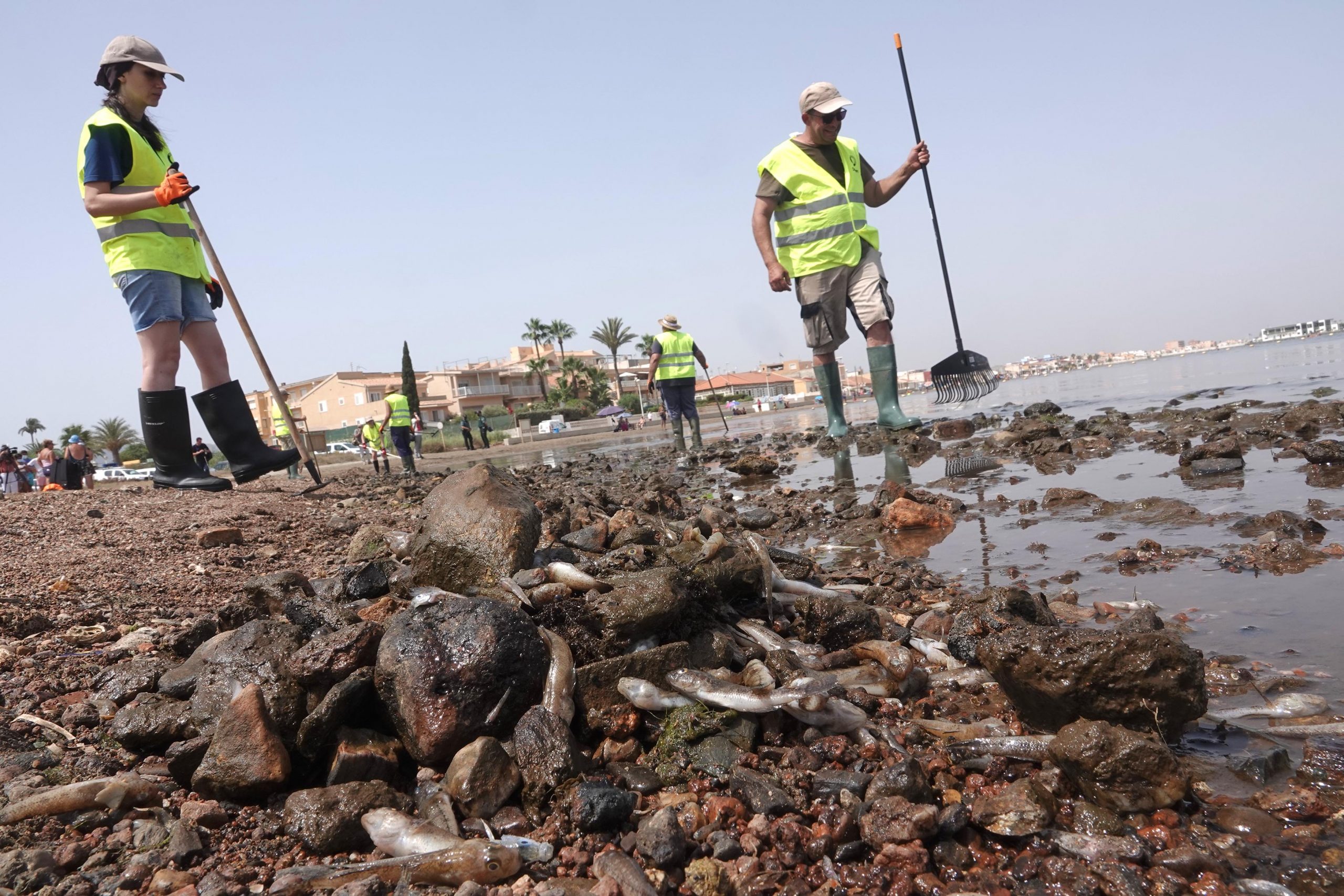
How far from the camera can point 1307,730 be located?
6.25ft

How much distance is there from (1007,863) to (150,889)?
1867 millimetres

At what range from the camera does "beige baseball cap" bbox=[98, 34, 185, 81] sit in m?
4.84

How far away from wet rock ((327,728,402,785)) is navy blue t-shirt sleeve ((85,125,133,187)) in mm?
4107

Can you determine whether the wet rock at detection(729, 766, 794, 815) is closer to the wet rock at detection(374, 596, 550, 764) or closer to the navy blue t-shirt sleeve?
the wet rock at detection(374, 596, 550, 764)

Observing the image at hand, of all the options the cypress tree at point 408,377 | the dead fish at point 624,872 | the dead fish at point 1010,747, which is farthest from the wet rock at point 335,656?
the cypress tree at point 408,377

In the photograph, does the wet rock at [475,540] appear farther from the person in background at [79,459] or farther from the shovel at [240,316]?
the person in background at [79,459]

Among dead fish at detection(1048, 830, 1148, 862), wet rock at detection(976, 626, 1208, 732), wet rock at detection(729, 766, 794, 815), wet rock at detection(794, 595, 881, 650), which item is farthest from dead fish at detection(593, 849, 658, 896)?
wet rock at detection(794, 595, 881, 650)

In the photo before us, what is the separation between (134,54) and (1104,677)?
5.94 m

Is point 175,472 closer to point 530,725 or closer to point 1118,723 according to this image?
point 530,725

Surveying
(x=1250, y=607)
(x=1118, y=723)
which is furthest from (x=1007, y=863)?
(x=1250, y=607)

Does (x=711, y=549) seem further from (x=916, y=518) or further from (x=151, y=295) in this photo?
(x=151, y=295)

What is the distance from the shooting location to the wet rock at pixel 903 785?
6.07 feet

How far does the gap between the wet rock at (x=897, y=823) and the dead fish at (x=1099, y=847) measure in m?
0.25

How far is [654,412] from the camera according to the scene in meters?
66.6
